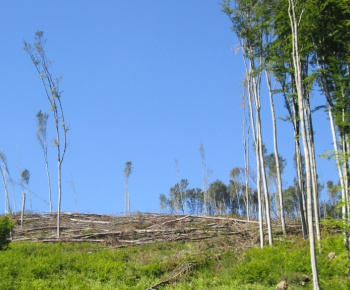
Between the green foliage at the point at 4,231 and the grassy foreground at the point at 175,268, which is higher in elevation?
the green foliage at the point at 4,231

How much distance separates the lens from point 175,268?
42.3 feet

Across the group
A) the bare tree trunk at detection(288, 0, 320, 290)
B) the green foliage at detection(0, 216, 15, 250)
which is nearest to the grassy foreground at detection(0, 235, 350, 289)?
the green foliage at detection(0, 216, 15, 250)

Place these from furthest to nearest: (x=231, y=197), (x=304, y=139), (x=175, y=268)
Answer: (x=231, y=197), (x=175, y=268), (x=304, y=139)

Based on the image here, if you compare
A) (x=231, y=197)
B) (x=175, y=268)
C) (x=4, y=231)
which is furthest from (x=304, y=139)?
(x=231, y=197)

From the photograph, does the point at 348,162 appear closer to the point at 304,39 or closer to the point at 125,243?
the point at 304,39

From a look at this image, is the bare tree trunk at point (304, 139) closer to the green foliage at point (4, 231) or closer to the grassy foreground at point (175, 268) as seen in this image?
the grassy foreground at point (175, 268)

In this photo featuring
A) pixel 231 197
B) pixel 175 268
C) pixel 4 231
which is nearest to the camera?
pixel 175 268

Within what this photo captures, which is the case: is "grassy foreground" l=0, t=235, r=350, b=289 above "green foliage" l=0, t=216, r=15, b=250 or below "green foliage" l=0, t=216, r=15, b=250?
below

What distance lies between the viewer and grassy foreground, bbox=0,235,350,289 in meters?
11.3

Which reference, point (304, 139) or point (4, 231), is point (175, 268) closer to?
point (304, 139)

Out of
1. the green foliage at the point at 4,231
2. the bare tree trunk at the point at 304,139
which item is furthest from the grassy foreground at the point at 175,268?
the bare tree trunk at the point at 304,139

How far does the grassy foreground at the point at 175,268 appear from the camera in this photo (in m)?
11.3

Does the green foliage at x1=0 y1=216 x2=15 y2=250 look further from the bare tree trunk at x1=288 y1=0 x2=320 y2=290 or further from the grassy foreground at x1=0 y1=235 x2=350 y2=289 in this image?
the bare tree trunk at x1=288 y1=0 x2=320 y2=290

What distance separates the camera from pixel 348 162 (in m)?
12.4
